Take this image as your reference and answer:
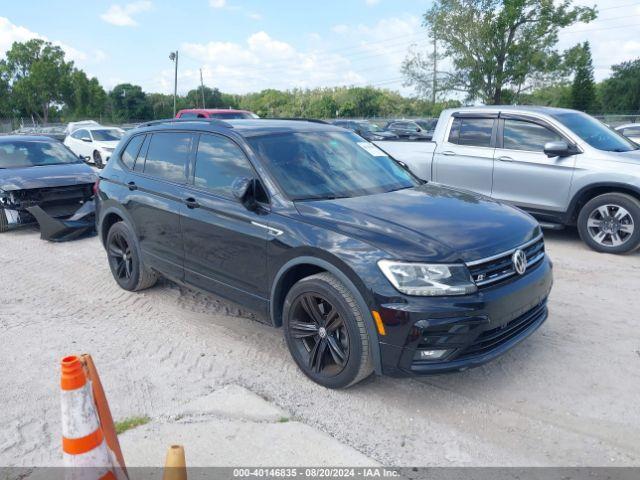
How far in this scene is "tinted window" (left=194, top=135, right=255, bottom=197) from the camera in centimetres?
408

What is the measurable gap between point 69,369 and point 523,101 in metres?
39.3

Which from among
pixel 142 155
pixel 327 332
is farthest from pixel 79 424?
pixel 142 155

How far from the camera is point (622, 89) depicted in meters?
64.1

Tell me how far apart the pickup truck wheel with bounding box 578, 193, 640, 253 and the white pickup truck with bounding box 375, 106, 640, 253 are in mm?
11

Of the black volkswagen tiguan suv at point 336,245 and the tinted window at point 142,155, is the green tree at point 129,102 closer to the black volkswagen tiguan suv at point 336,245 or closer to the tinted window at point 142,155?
the tinted window at point 142,155

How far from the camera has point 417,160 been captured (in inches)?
322

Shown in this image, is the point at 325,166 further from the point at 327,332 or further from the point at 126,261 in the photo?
the point at 126,261

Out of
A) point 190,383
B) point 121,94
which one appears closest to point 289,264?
point 190,383

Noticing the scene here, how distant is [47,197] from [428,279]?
275 inches

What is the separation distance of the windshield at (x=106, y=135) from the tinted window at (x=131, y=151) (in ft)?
46.7

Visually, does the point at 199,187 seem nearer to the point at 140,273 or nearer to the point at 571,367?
the point at 140,273

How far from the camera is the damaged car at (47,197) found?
25.3 ft

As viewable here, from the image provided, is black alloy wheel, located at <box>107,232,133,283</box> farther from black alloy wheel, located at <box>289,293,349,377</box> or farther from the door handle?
black alloy wheel, located at <box>289,293,349,377</box>

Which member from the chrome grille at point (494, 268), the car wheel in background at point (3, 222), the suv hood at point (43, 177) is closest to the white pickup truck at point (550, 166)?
the chrome grille at point (494, 268)
